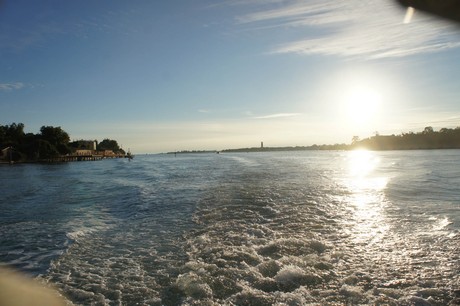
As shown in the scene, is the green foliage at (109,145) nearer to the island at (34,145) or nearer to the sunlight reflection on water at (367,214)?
the island at (34,145)

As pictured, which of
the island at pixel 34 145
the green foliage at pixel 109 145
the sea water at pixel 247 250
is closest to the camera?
the sea water at pixel 247 250

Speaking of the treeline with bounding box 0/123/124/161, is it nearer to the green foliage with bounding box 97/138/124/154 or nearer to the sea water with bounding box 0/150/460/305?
the green foliage with bounding box 97/138/124/154

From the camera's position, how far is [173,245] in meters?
8.00

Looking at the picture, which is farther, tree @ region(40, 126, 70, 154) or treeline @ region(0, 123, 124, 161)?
tree @ region(40, 126, 70, 154)

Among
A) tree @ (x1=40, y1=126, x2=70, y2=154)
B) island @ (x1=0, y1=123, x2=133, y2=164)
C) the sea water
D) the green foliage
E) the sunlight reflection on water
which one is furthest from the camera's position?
the green foliage

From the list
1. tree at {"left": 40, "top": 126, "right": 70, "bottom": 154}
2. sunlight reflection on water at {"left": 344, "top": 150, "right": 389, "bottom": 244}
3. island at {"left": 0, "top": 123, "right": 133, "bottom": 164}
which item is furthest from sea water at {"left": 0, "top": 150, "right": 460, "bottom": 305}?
tree at {"left": 40, "top": 126, "right": 70, "bottom": 154}

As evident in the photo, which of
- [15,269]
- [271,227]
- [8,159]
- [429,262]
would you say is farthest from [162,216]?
[8,159]

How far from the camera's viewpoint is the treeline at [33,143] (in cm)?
8206

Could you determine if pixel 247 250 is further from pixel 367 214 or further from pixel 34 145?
pixel 34 145

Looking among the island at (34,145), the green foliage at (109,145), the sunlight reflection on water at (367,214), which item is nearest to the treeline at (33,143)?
the island at (34,145)

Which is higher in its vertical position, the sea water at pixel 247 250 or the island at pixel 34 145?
the island at pixel 34 145

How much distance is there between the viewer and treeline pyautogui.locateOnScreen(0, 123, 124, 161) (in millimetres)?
82062

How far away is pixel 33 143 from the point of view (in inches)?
3337

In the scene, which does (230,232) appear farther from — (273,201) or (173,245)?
(273,201)
